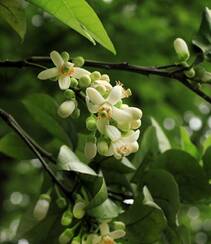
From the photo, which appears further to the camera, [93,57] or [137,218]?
[93,57]

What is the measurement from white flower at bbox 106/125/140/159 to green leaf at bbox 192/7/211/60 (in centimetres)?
24

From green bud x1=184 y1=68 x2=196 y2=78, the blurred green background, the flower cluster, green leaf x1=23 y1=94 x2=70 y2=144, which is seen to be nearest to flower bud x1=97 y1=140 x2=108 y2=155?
the flower cluster

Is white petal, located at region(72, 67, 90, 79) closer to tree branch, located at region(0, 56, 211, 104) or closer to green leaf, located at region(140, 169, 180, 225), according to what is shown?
tree branch, located at region(0, 56, 211, 104)

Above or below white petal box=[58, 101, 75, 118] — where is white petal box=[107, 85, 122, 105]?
above

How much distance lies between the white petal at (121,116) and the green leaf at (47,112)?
0.34m

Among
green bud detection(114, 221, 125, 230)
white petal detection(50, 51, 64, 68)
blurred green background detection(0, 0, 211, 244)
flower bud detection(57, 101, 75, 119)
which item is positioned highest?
white petal detection(50, 51, 64, 68)

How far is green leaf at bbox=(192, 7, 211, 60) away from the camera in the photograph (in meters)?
0.96

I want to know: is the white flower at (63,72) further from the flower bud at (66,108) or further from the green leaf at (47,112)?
the green leaf at (47,112)

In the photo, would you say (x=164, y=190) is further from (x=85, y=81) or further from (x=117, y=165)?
(x=85, y=81)

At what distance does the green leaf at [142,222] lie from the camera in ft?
2.92

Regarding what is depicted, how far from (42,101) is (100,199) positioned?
0.31 m

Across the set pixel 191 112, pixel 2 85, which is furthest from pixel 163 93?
pixel 2 85

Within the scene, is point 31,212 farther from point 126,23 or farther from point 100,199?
point 126,23

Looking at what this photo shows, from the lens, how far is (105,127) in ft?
2.57
